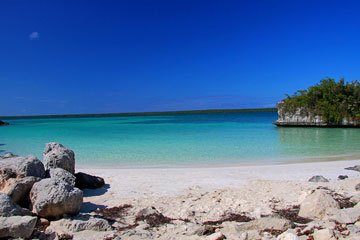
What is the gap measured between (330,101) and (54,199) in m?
35.4

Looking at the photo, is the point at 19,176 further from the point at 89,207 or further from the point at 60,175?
the point at 89,207

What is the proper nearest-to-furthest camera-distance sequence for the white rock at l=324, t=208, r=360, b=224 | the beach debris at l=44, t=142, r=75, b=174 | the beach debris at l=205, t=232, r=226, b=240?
the beach debris at l=205, t=232, r=226, b=240 → the white rock at l=324, t=208, r=360, b=224 → the beach debris at l=44, t=142, r=75, b=174

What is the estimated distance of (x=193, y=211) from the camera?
4797mm

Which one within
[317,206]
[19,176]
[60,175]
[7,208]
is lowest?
[317,206]

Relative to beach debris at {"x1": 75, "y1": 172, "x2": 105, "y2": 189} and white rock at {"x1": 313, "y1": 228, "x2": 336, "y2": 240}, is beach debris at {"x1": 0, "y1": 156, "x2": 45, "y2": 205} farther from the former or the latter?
white rock at {"x1": 313, "y1": 228, "x2": 336, "y2": 240}

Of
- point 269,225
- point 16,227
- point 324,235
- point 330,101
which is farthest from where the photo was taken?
point 330,101

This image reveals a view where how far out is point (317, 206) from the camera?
4332 mm

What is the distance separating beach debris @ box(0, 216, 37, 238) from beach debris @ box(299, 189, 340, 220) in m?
4.20

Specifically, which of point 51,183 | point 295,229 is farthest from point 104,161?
point 295,229

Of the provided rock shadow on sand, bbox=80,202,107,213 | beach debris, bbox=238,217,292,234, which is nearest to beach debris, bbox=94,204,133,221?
rock shadow on sand, bbox=80,202,107,213

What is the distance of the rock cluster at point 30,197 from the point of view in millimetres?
3436

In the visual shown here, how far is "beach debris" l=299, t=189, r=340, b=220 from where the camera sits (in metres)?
4.26

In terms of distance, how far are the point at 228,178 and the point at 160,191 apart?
7.68 feet

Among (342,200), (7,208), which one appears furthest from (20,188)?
(342,200)
